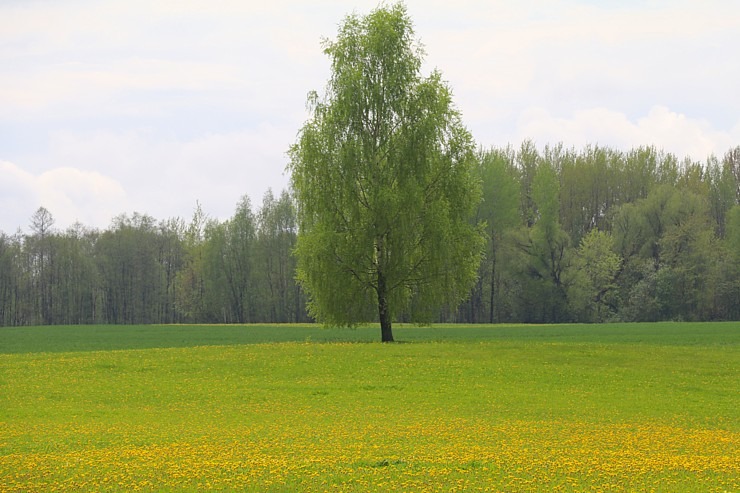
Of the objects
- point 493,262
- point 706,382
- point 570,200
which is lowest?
point 706,382

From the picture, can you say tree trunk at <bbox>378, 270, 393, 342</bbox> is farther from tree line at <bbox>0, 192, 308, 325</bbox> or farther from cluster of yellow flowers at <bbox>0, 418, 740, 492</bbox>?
tree line at <bbox>0, 192, 308, 325</bbox>

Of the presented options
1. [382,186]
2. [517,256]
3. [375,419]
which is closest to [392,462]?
[375,419]

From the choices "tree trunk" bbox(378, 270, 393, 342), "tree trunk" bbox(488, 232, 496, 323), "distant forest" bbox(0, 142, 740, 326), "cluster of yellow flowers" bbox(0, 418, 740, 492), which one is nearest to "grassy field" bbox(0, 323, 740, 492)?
"cluster of yellow flowers" bbox(0, 418, 740, 492)

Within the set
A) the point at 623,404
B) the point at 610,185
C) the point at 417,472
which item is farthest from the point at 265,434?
the point at 610,185

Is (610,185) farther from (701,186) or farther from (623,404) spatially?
(623,404)

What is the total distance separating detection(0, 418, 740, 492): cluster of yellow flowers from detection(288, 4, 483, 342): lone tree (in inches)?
1064

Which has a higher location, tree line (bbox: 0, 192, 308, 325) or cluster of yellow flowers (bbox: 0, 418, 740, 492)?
tree line (bbox: 0, 192, 308, 325)

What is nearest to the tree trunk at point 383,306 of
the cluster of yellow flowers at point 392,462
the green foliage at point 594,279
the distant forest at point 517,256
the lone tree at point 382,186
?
the lone tree at point 382,186

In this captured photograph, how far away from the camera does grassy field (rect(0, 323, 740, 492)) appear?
12.1 m

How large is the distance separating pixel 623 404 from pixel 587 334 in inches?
1508

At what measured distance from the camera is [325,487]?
1130 cm

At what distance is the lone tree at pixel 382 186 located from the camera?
44.8 metres

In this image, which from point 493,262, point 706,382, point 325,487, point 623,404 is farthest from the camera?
point 493,262

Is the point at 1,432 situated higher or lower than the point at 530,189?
lower
